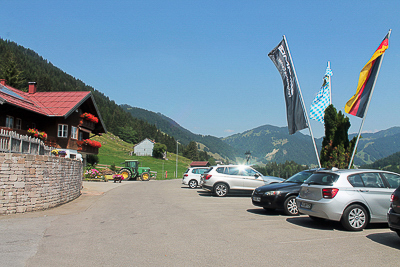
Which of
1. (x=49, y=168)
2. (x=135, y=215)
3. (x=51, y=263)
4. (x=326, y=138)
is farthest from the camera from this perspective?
(x=326, y=138)

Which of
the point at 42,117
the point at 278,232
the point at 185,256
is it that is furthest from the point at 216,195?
the point at 42,117

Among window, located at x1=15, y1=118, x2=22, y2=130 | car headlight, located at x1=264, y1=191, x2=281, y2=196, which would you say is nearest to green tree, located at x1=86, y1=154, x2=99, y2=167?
window, located at x1=15, y1=118, x2=22, y2=130

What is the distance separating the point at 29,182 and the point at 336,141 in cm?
1420

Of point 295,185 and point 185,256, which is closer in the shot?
point 185,256

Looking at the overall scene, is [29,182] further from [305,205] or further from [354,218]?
[354,218]

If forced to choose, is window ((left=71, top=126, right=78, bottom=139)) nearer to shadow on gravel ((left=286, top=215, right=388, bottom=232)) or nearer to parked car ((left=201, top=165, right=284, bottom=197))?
parked car ((left=201, top=165, right=284, bottom=197))

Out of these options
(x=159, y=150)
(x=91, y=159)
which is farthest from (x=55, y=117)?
(x=159, y=150)

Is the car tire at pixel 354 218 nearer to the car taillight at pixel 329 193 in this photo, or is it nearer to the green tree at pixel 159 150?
the car taillight at pixel 329 193

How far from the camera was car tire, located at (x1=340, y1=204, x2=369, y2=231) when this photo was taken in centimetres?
792

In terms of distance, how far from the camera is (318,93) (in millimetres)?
17281

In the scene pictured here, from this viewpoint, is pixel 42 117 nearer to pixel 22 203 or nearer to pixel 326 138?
pixel 22 203

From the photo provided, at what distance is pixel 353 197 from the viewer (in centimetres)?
799

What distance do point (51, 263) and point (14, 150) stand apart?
385 inches

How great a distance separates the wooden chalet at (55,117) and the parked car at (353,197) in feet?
82.1
